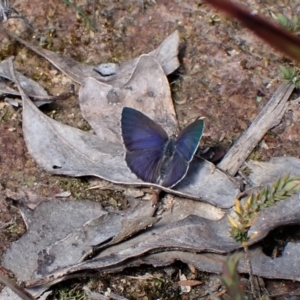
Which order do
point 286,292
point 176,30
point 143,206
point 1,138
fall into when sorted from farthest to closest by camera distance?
1. point 176,30
2. point 1,138
3. point 143,206
4. point 286,292

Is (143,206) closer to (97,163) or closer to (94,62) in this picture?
(97,163)

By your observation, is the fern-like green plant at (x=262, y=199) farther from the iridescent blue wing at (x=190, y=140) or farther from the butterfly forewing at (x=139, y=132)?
the butterfly forewing at (x=139, y=132)

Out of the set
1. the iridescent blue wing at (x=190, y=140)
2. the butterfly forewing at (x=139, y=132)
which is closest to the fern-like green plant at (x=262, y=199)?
the iridescent blue wing at (x=190, y=140)

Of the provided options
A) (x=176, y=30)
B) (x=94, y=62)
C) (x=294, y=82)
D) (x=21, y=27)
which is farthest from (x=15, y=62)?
(x=294, y=82)

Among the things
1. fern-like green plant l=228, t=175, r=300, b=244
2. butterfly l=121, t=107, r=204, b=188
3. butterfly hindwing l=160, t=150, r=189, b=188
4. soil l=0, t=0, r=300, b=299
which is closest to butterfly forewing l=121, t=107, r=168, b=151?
butterfly l=121, t=107, r=204, b=188

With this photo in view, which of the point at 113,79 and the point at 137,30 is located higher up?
the point at 137,30

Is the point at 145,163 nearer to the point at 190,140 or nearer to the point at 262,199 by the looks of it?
the point at 190,140

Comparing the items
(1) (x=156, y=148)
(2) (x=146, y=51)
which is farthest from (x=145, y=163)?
(2) (x=146, y=51)

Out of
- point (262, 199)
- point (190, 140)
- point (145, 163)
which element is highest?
point (262, 199)
